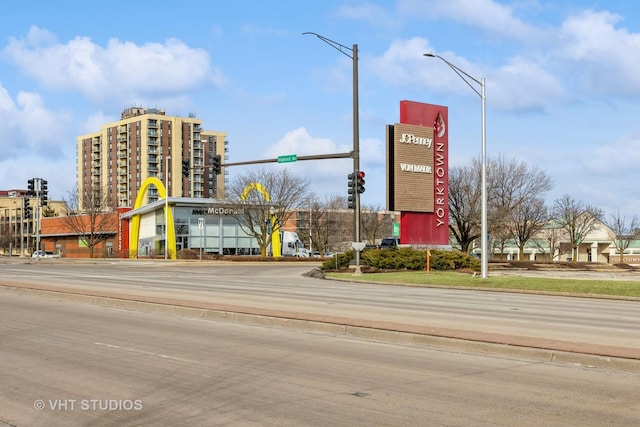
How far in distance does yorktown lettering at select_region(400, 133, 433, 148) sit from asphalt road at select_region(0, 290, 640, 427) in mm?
37957

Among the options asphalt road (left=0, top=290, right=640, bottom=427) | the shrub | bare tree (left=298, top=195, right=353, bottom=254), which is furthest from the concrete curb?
bare tree (left=298, top=195, right=353, bottom=254)

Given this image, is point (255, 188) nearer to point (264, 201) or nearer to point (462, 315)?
point (264, 201)

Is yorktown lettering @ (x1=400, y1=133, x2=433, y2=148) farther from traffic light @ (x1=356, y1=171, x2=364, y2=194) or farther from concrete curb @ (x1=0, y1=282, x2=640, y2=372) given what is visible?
concrete curb @ (x1=0, y1=282, x2=640, y2=372)

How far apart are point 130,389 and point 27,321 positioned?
862cm

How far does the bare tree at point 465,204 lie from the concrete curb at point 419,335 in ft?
137

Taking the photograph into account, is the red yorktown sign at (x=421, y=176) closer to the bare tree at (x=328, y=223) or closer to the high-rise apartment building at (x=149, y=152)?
the bare tree at (x=328, y=223)

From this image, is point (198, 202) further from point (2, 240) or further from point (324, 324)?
point (2, 240)

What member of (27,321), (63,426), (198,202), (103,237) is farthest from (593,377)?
(103,237)

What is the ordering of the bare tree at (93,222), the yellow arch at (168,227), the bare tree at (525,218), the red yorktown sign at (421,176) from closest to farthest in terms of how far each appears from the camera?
the red yorktown sign at (421,176)
the bare tree at (525,218)
the yellow arch at (168,227)
the bare tree at (93,222)

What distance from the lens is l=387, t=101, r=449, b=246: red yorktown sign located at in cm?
5056

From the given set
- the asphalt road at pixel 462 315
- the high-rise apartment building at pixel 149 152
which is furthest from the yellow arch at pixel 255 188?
the high-rise apartment building at pixel 149 152

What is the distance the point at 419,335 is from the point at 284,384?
4.30 metres

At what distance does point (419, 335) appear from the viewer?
1280 cm

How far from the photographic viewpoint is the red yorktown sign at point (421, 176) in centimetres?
5056
